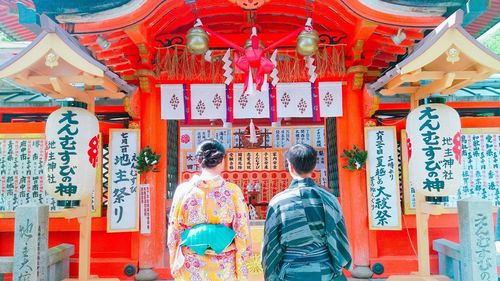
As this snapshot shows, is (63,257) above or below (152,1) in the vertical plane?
below

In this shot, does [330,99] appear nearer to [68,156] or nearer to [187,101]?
[187,101]

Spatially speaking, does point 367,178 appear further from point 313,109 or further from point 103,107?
point 103,107

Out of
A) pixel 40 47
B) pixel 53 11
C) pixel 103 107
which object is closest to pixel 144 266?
pixel 103 107

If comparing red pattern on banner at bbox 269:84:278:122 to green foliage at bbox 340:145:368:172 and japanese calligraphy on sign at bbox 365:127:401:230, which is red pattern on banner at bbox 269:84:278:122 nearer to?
green foliage at bbox 340:145:368:172

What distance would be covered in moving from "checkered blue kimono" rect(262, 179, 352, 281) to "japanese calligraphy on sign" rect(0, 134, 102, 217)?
557cm

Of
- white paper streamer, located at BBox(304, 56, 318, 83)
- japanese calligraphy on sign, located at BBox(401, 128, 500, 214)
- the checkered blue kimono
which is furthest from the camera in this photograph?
japanese calligraphy on sign, located at BBox(401, 128, 500, 214)

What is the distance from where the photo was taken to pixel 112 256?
7.24m

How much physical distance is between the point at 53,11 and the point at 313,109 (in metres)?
4.43

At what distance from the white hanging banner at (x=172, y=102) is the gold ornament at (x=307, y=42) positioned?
89.3 inches

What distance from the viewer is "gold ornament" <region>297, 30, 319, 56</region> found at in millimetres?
6125

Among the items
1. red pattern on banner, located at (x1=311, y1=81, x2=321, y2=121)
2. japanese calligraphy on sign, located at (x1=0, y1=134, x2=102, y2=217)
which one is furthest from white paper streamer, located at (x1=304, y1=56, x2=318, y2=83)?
japanese calligraphy on sign, located at (x1=0, y1=134, x2=102, y2=217)

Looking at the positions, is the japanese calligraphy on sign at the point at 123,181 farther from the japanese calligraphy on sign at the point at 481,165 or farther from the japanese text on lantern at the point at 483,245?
the japanese calligraphy on sign at the point at 481,165

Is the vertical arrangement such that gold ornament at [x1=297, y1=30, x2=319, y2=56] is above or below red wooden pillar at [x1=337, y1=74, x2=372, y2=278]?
above

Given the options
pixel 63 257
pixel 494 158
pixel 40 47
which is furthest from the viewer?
pixel 494 158
